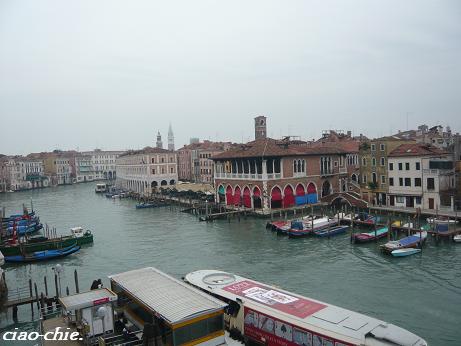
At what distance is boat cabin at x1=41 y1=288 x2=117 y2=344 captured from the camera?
28.1ft

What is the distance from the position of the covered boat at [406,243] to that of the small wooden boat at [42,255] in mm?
13939

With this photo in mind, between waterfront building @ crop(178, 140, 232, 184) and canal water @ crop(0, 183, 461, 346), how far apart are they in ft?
88.7

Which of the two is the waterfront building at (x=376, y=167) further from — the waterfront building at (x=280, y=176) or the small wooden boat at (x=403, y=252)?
the small wooden boat at (x=403, y=252)

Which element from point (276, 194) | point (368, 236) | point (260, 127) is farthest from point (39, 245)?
point (260, 127)

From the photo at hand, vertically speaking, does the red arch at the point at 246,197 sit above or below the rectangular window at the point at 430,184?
below

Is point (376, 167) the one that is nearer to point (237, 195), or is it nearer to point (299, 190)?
point (299, 190)

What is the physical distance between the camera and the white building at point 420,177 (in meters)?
24.0

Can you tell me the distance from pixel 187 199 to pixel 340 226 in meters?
19.9

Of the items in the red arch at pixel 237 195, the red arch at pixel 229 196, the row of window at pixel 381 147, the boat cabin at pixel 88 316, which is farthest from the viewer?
the red arch at pixel 229 196

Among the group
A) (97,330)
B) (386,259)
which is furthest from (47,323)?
(386,259)

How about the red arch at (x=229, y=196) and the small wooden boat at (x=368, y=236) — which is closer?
the small wooden boat at (x=368, y=236)

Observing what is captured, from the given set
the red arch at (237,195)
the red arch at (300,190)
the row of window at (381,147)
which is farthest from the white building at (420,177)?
the red arch at (237,195)

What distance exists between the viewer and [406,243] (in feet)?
58.1

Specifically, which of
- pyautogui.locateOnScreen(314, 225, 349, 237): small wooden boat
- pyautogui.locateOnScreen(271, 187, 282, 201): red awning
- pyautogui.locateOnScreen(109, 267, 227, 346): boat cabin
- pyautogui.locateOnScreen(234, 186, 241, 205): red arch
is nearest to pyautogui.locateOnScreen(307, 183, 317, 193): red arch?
pyautogui.locateOnScreen(271, 187, 282, 201): red awning
